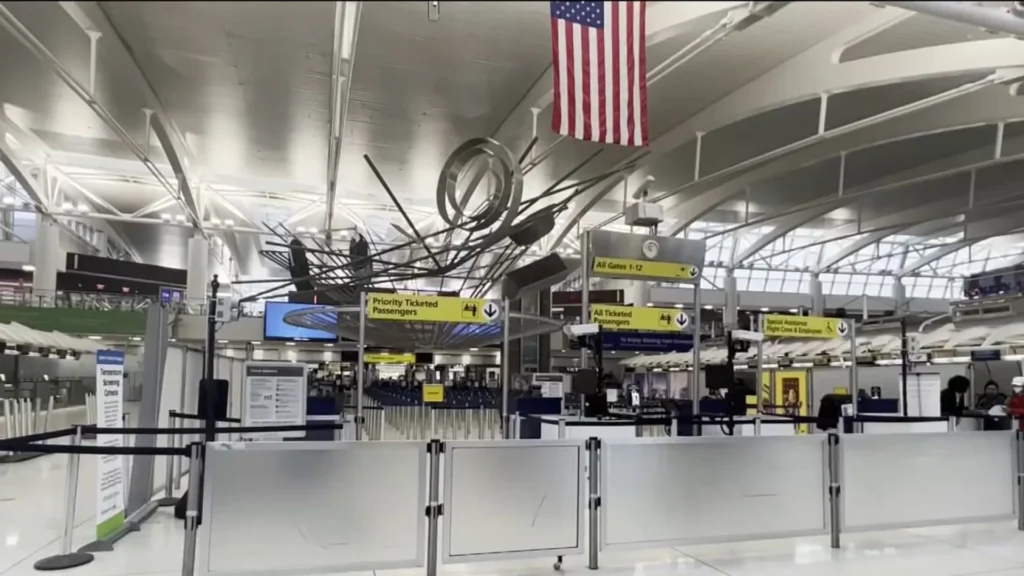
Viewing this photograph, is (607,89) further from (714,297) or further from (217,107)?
(714,297)

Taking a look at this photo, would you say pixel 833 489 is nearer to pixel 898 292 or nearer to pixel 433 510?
pixel 433 510

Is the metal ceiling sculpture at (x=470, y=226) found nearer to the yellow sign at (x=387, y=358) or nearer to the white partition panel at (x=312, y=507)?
the white partition panel at (x=312, y=507)

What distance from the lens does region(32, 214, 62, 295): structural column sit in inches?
963

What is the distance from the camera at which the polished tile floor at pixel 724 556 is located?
5980 mm

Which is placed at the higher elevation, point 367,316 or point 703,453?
point 367,316

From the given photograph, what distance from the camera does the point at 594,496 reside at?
6.02 m

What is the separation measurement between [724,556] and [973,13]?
467cm

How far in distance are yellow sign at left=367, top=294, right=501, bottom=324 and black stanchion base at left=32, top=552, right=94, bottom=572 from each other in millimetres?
3078

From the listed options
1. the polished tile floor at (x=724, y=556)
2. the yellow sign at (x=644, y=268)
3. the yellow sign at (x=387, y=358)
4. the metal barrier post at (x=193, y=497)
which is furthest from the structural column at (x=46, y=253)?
the metal barrier post at (x=193, y=497)

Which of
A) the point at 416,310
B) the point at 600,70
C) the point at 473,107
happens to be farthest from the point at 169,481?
the point at 473,107

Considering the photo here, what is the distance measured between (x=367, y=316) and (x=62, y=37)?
367 inches

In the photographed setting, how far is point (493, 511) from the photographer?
18.8 ft

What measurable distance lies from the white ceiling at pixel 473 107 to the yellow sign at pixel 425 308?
93.8 inches

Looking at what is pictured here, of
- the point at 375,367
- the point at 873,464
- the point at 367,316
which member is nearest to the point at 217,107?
the point at 367,316
